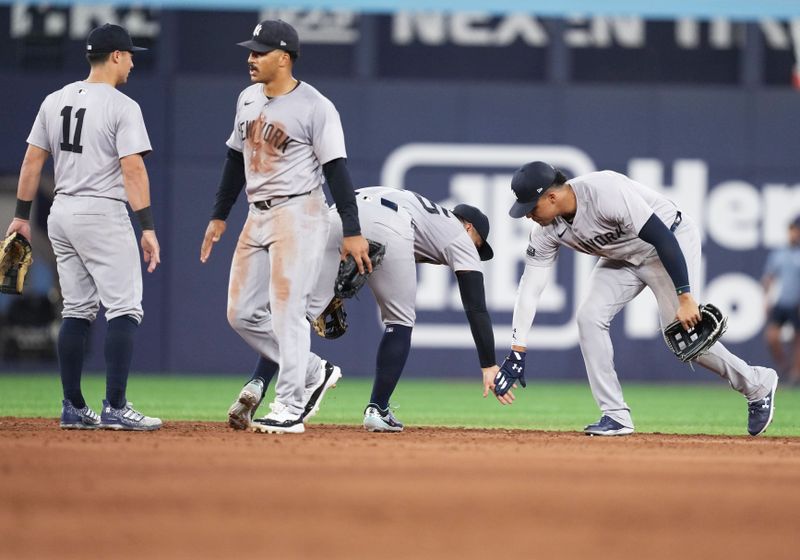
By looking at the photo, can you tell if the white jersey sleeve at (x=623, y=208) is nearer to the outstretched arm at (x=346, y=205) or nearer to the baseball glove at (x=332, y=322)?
the outstretched arm at (x=346, y=205)

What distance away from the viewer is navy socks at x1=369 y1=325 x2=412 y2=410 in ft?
22.8

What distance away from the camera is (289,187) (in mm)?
6137

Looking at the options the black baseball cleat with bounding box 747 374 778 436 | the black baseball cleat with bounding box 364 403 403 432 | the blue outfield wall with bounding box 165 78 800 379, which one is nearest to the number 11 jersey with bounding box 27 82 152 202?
the black baseball cleat with bounding box 364 403 403 432

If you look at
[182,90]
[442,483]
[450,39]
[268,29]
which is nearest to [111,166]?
[268,29]

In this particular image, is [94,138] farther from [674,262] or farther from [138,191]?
[674,262]

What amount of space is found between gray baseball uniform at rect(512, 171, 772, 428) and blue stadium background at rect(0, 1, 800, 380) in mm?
7084

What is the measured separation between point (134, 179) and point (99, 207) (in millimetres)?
226

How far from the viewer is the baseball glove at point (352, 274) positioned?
6539 millimetres

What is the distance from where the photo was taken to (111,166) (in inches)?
252

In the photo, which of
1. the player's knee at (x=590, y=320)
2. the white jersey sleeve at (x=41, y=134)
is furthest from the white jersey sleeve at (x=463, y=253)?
the white jersey sleeve at (x=41, y=134)

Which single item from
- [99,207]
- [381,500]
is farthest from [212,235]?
[381,500]

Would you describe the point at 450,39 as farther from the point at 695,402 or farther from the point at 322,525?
the point at 322,525

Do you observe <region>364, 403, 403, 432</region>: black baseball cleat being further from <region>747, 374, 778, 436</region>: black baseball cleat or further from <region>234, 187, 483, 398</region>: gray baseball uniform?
<region>747, 374, 778, 436</region>: black baseball cleat

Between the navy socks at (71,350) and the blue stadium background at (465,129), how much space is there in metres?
7.71
